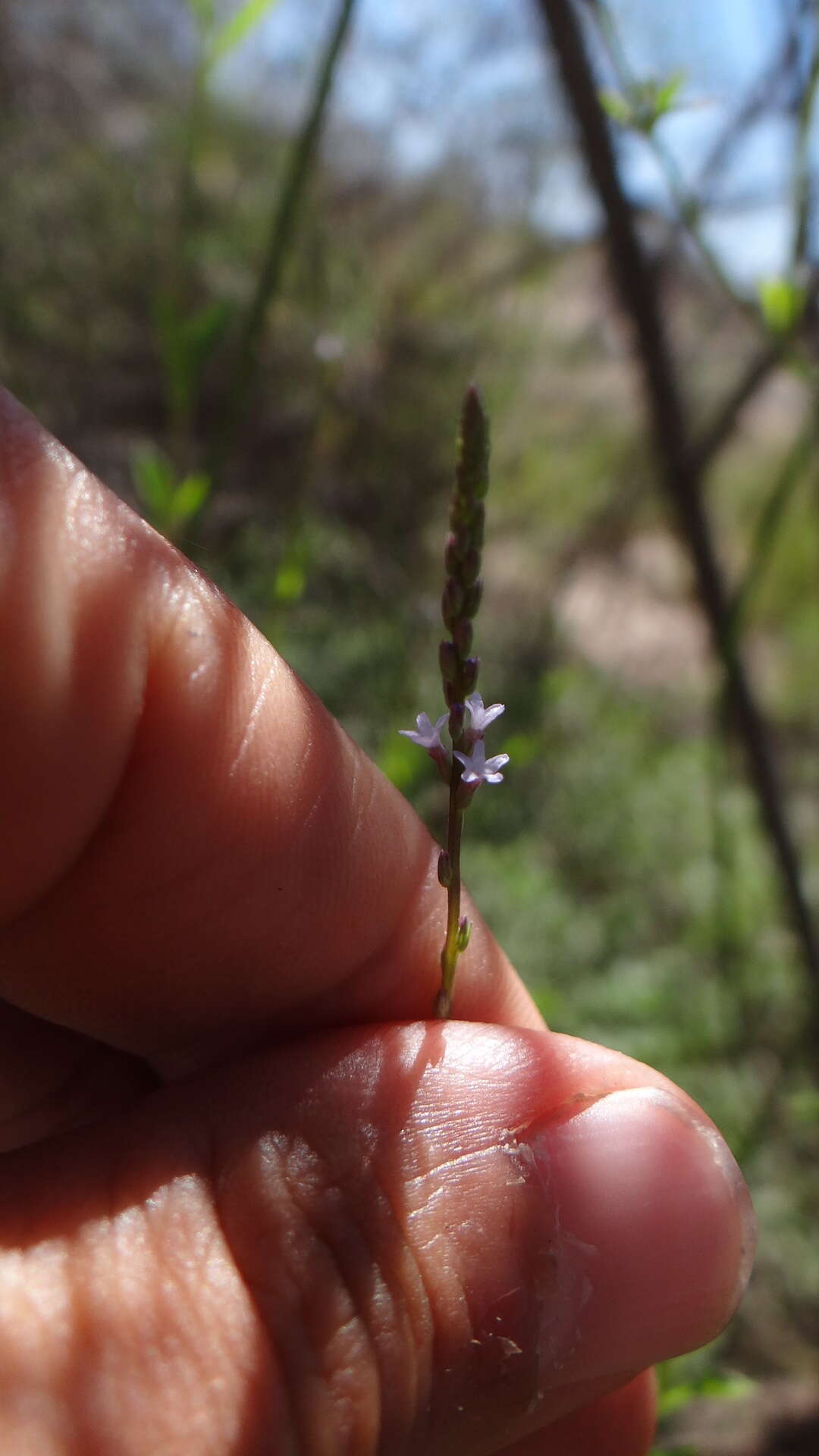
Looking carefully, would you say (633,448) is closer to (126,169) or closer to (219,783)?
(126,169)

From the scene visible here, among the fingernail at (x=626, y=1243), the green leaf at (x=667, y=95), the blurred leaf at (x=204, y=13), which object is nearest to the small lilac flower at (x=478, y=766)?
the fingernail at (x=626, y=1243)

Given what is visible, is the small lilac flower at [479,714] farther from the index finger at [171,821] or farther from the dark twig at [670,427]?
the dark twig at [670,427]

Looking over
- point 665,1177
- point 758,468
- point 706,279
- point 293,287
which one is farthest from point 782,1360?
point 758,468

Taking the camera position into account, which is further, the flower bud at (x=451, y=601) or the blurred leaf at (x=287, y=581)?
the blurred leaf at (x=287, y=581)

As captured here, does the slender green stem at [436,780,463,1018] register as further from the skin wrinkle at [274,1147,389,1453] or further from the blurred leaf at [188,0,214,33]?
the blurred leaf at [188,0,214,33]

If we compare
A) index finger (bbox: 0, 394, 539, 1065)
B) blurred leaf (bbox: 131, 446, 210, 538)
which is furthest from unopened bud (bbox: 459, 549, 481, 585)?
Answer: blurred leaf (bbox: 131, 446, 210, 538)
